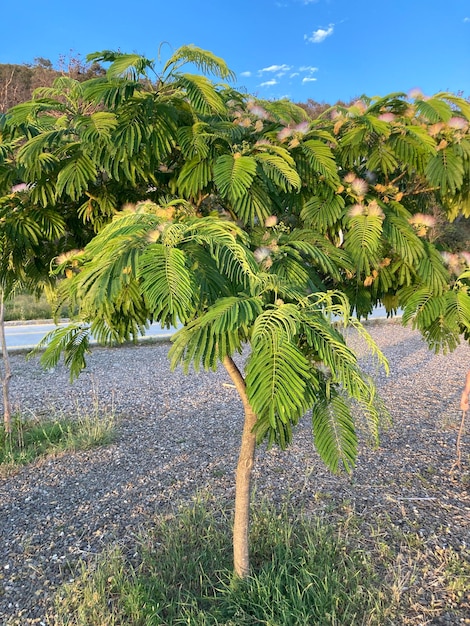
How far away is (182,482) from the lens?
143 inches

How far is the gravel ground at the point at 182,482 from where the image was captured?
273cm

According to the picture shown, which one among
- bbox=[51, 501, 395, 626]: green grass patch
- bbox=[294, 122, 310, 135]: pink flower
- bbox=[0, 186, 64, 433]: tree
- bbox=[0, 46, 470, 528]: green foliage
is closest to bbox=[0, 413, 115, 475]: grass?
bbox=[51, 501, 395, 626]: green grass patch

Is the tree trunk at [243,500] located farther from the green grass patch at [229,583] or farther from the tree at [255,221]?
the tree at [255,221]

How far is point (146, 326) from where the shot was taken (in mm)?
1433

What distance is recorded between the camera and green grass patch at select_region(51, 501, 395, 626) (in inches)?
81.0

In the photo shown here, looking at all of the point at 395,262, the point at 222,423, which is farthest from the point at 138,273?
the point at 222,423

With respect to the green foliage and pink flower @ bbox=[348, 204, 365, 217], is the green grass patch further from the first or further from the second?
pink flower @ bbox=[348, 204, 365, 217]

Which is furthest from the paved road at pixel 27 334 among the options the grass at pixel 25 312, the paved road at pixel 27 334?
the grass at pixel 25 312

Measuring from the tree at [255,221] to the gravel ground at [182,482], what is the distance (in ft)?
4.68

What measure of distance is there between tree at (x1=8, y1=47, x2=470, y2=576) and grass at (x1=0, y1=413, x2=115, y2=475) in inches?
113

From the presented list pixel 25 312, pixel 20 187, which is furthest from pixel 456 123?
pixel 25 312

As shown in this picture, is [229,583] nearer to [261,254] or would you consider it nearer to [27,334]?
[261,254]

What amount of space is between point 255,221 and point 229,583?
172cm

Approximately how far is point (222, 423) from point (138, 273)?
432 cm
